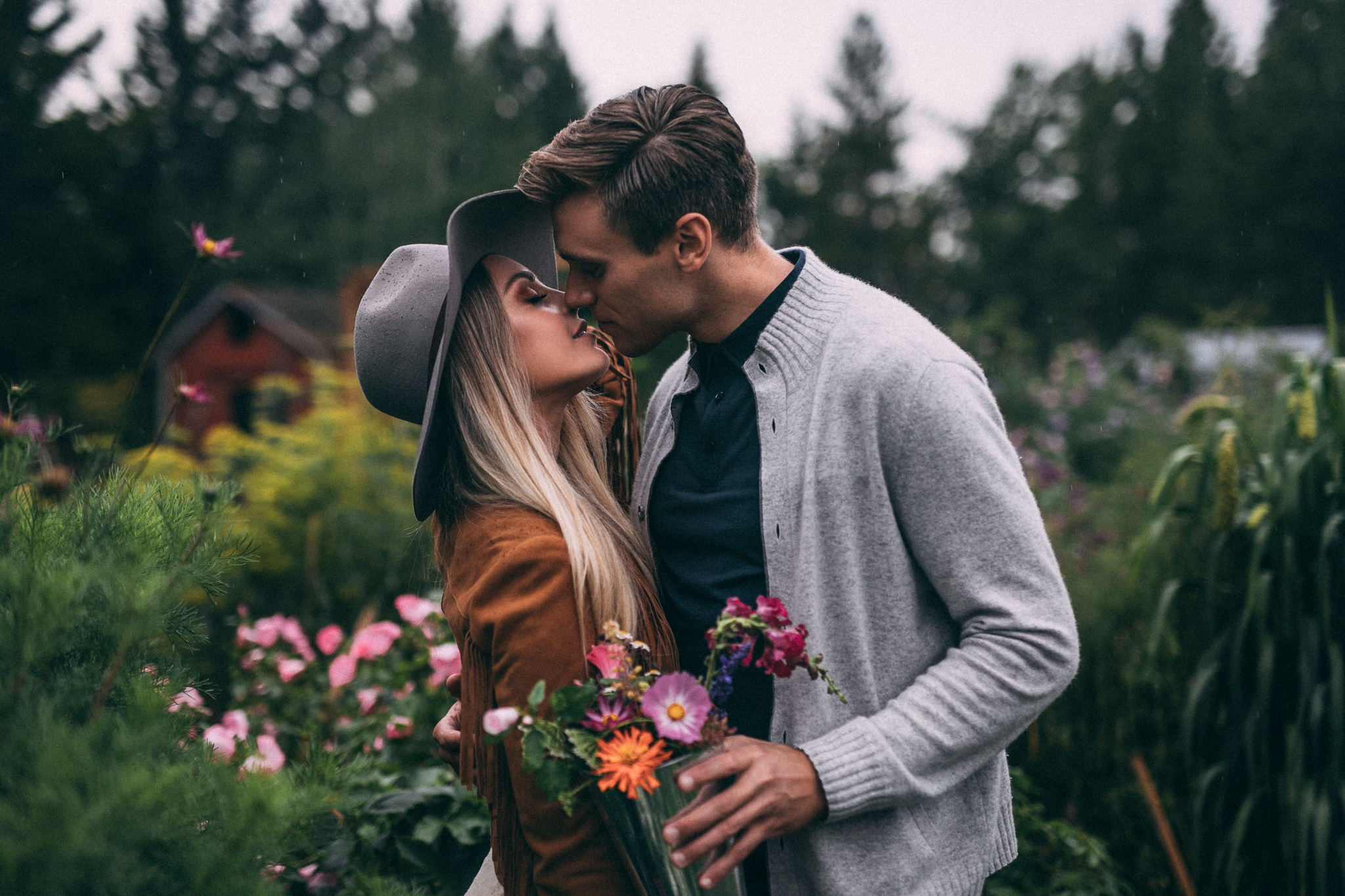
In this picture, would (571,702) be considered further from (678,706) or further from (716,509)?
(716,509)

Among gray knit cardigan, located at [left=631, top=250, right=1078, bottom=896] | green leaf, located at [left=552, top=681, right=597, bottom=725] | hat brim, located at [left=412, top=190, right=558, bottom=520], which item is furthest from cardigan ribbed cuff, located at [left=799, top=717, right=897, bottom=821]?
hat brim, located at [left=412, top=190, right=558, bottom=520]

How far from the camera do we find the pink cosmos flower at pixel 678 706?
1.17 metres

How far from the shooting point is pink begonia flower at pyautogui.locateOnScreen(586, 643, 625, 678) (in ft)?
3.99

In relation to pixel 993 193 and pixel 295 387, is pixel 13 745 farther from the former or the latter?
pixel 993 193

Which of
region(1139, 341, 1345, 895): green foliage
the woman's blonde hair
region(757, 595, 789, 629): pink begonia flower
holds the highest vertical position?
the woman's blonde hair

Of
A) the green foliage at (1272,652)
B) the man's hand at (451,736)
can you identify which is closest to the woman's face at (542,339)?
the man's hand at (451,736)

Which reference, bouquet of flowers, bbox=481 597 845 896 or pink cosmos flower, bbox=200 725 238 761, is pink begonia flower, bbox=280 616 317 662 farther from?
bouquet of flowers, bbox=481 597 845 896

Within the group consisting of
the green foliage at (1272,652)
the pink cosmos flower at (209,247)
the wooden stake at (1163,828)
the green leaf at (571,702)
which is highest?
the pink cosmos flower at (209,247)

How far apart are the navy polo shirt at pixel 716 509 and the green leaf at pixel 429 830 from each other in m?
0.76

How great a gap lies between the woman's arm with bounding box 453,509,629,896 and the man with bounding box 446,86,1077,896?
11.0 inches

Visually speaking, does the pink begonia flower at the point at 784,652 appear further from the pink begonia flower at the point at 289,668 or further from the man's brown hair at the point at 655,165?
the pink begonia flower at the point at 289,668

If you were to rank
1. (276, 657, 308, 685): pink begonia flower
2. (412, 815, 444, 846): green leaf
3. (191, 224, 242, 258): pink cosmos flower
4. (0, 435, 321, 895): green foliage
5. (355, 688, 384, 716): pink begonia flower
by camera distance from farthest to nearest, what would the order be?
(276, 657, 308, 685): pink begonia flower, (355, 688, 384, 716): pink begonia flower, (412, 815, 444, 846): green leaf, (191, 224, 242, 258): pink cosmos flower, (0, 435, 321, 895): green foliage

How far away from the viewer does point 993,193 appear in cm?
3431

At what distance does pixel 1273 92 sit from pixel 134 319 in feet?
107
